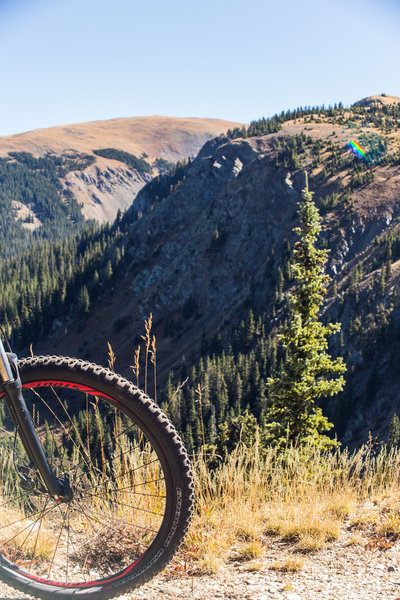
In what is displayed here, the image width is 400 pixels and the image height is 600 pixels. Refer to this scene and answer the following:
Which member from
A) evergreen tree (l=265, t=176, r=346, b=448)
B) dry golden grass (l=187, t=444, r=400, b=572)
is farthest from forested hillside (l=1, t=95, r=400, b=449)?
dry golden grass (l=187, t=444, r=400, b=572)

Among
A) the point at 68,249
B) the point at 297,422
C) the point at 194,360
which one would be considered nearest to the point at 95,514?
the point at 297,422

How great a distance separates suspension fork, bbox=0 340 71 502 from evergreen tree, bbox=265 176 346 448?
31.3 ft

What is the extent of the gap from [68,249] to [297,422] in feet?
530

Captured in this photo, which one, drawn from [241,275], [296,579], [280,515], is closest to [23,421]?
[296,579]

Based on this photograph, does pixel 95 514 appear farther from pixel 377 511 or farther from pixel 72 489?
pixel 377 511

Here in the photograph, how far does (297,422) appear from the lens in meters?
12.0

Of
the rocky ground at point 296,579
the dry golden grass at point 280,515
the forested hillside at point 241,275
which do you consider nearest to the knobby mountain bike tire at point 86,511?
the rocky ground at point 296,579

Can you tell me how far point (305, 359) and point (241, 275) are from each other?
98.9 metres

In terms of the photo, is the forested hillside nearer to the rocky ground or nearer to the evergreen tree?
the evergreen tree

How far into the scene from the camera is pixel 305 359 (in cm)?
1205

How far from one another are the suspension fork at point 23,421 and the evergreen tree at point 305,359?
31.3ft

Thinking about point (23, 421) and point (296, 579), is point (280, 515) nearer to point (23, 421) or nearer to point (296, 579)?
point (296, 579)

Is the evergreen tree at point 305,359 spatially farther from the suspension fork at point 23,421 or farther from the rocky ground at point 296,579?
the suspension fork at point 23,421

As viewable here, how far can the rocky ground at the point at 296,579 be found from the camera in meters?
2.62
